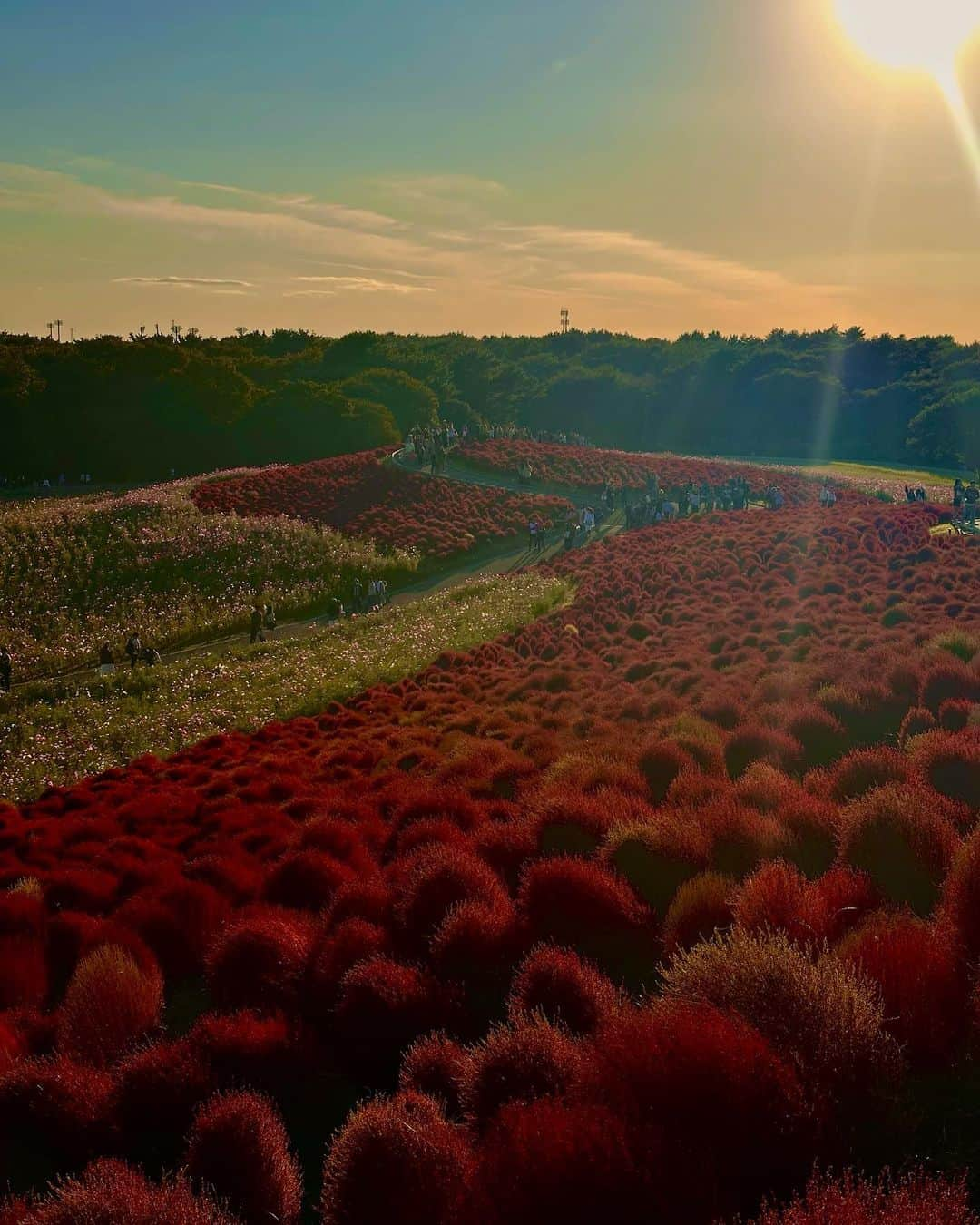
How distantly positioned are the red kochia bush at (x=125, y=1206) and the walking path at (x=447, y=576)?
2332 centimetres

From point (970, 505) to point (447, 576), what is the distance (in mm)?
20428

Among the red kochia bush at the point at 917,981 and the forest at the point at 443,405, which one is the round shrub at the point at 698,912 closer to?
the red kochia bush at the point at 917,981

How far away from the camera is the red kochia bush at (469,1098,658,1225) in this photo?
3.68 metres

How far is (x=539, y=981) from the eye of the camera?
564 cm

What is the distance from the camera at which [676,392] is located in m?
97.4

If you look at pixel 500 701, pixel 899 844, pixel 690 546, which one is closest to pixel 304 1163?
pixel 899 844

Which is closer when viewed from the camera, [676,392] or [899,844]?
[899,844]

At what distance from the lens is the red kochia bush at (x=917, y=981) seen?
15.0 ft

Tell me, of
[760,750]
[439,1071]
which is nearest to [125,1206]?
[439,1071]

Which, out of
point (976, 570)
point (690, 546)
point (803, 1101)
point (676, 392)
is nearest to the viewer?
point (803, 1101)

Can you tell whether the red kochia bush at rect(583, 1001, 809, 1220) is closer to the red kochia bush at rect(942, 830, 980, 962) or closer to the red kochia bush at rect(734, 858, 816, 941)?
the red kochia bush at rect(734, 858, 816, 941)

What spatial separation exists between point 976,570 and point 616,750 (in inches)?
557

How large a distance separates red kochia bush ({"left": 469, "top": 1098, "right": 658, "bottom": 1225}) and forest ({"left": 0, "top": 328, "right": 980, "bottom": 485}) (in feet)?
238

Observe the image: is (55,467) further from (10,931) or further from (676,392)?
(10,931)
